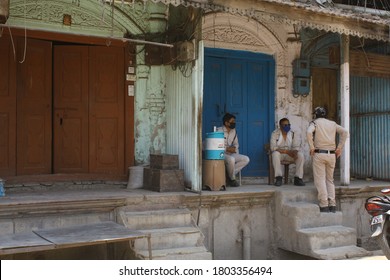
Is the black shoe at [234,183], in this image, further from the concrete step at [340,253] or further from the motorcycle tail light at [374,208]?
the motorcycle tail light at [374,208]

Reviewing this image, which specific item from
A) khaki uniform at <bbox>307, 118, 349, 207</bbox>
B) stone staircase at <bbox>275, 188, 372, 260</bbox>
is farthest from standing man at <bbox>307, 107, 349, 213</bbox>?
stone staircase at <bbox>275, 188, 372, 260</bbox>

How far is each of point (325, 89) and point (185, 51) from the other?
4.35m

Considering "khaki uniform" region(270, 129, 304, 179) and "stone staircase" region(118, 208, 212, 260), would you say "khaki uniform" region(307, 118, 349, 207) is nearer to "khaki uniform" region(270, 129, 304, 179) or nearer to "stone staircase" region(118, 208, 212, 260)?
"khaki uniform" region(270, 129, 304, 179)

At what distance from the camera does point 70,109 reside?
8180 millimetres

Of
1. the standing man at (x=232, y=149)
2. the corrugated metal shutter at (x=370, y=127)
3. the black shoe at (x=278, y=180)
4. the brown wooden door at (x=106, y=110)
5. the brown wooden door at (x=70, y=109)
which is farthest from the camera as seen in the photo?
the corrugated metal shutter at (x=370, y=127)

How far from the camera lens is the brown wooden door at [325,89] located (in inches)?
420

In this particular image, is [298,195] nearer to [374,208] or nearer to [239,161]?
[239,161]

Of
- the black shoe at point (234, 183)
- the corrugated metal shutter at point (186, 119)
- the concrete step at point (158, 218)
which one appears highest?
the corrugated metal shutter at point (186, 119)

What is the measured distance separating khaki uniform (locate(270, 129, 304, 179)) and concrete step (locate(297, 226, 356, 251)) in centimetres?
165

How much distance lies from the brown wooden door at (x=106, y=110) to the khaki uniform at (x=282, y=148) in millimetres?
2818

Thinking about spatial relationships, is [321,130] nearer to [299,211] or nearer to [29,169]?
[299,211]

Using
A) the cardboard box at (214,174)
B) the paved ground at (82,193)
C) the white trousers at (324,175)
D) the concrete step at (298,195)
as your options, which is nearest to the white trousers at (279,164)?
the paved ground at (82,193)

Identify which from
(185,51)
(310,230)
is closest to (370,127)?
(310,230)

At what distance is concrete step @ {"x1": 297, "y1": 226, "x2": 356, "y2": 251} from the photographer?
24.1ft
